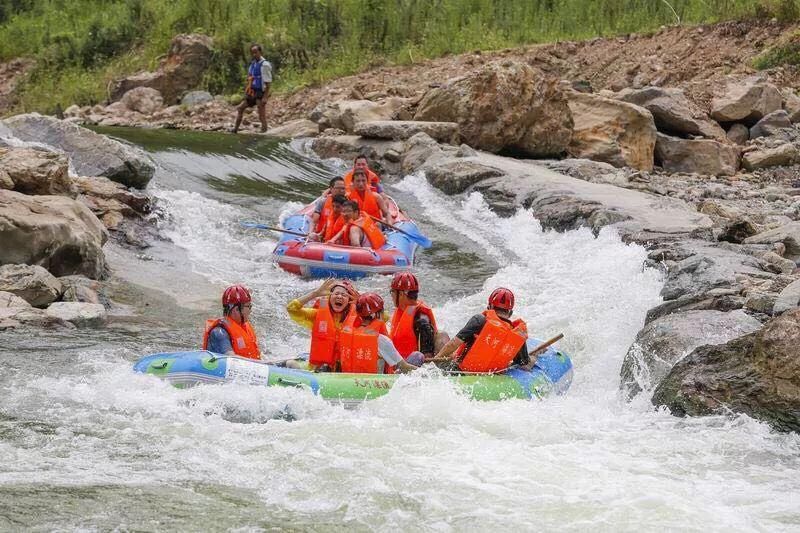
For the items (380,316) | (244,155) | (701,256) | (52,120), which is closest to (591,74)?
(244,155)

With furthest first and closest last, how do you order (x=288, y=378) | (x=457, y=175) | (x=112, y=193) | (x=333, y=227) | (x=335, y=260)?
(x=457, y=175) < (x=112, y=193) < (x=333, y=227) < (x=335, y=260) < (x=288, y=378)

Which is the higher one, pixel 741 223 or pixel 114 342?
pixel 741 223

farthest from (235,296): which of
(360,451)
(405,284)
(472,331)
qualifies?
→ (360,451)

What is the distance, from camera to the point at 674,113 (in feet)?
56.6

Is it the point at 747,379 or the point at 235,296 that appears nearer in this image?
the point at 747,379

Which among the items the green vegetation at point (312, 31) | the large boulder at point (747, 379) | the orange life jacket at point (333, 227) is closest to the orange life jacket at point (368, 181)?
the orange life jacket at point (333, 227)

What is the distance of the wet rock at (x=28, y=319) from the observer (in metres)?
7.66

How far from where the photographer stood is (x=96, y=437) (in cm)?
543

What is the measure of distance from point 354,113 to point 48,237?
9316 millimetres

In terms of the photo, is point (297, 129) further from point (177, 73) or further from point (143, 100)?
point (177, 73)

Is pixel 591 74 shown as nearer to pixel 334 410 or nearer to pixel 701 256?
pixel 701 256

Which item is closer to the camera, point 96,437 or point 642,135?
point 96,437

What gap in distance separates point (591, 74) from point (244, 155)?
27.1 ft

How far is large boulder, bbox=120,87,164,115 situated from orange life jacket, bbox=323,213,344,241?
38.7 feet
